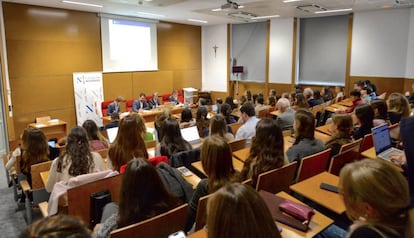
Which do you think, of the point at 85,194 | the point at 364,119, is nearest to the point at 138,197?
the point at 85,194

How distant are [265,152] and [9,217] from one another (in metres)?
3.43

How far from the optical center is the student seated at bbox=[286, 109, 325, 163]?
3.23 m

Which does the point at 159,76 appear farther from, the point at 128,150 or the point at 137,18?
the point at 128,150

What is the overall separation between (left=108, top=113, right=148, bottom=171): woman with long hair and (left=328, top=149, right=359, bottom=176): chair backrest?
78.1 inches

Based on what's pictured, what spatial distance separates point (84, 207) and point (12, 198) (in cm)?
257

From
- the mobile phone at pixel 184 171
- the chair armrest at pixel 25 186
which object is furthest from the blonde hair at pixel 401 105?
the chair armrest at pixel 25 186

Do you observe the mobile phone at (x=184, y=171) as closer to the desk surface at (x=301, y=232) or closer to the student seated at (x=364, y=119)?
the desk surface at (x=301, y=232)

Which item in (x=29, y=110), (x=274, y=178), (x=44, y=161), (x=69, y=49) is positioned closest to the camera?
(x=274, y=178)

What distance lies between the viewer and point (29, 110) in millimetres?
7930

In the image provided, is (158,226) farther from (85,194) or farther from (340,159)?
(340,159)

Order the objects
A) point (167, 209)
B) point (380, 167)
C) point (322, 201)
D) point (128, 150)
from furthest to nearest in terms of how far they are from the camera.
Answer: point (128, 150), point (322, 201), point (167, 209), point (380, 167)

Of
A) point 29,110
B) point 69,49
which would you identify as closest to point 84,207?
point 29,110

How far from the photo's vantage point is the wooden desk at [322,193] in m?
2.09

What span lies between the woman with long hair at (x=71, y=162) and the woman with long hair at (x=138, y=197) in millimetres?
1308
